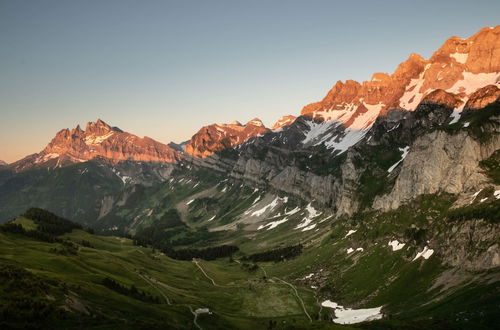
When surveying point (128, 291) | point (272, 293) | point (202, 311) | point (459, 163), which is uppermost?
point (459, 163)

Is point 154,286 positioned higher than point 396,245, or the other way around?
point 154,286

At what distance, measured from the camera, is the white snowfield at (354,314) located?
133750mm

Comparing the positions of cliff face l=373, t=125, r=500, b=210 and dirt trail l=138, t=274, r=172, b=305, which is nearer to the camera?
dirt trail l=138, t=274, r=172, b=305

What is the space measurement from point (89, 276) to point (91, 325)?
56.4 metres

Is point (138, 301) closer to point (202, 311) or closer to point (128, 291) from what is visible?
point (128, 291)

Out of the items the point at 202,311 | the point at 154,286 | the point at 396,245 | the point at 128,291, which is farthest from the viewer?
the point at 396,245

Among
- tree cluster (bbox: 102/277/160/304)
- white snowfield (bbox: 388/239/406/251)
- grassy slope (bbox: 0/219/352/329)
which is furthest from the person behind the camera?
white snowfield (bbox: 388/239/406/251)

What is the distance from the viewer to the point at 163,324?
109 meters

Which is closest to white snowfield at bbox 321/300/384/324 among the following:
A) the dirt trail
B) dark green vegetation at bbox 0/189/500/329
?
dark green vegetation at bbox 0/189/500/329

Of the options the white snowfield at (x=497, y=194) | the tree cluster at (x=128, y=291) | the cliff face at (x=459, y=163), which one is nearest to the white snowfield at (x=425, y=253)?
the white snowfield at (x=497, y=194)

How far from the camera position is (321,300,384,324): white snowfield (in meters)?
134

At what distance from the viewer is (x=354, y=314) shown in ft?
474

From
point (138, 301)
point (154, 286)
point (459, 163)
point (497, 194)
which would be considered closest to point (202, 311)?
point (138, 301)

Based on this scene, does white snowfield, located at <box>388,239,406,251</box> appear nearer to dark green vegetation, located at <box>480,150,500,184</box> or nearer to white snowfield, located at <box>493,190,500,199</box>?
white snowfield, located at <box>493,190,500,199</box>
